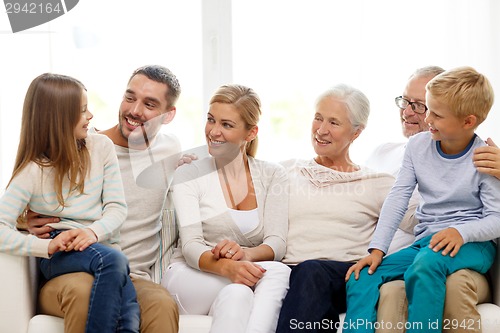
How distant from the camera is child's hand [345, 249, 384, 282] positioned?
2.23 meters

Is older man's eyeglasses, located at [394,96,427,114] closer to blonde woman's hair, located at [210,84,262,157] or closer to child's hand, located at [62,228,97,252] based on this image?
blonde woman's hair, located at [210,84,262,157]

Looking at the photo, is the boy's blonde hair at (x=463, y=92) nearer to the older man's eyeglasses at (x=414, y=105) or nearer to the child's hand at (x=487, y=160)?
the child's hand at (x=487, y=160)

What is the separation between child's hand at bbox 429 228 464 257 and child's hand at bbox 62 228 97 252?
105cm

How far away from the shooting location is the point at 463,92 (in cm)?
222

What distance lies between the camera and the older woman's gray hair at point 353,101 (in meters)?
2.61

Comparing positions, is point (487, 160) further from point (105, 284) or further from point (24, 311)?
point (24, 311)

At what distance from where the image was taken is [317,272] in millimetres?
2234

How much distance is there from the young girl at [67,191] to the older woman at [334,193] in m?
0.65

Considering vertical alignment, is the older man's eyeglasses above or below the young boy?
above

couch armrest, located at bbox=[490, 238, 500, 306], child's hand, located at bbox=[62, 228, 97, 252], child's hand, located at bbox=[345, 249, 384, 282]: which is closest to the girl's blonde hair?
child's hand, located at bbox=[62, 228, 97, 252]

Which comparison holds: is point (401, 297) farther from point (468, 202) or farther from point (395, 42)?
point (395, 42)

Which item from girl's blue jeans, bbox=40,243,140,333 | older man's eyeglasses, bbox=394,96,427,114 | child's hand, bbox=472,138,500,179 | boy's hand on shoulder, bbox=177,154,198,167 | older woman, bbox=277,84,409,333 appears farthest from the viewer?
older man's eyeglasses, bbox=394,96,427,114

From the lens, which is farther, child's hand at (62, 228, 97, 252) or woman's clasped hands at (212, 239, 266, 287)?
woman's clasped hands at (212, 239, 266, 287)

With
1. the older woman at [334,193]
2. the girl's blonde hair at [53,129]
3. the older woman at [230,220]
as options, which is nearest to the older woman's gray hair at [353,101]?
the older woman at [334,193]
